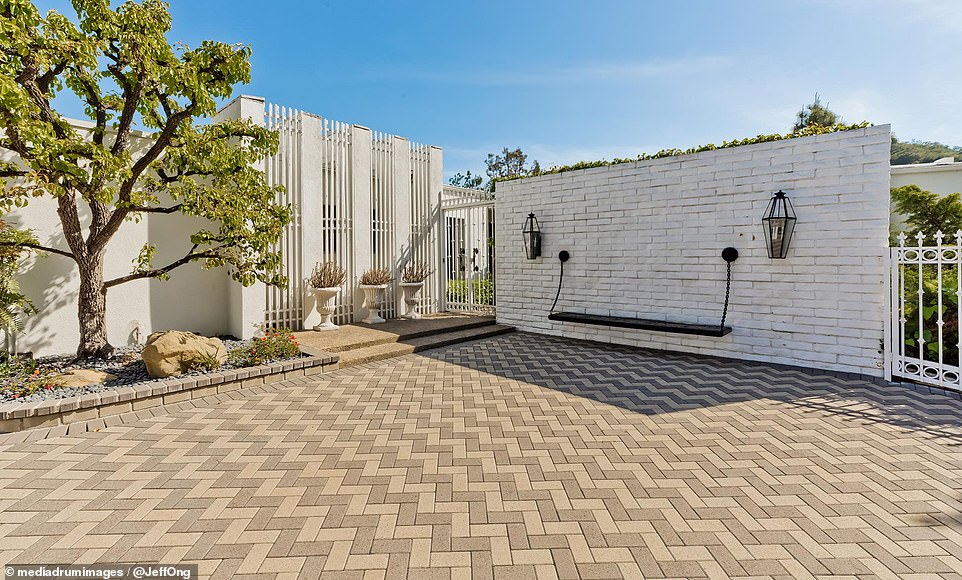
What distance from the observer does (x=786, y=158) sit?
5.25m

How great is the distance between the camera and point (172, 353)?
434 cm

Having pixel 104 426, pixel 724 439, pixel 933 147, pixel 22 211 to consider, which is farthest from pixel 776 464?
pixel 933 147

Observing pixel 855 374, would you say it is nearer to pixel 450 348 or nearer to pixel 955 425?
pixel 955 425

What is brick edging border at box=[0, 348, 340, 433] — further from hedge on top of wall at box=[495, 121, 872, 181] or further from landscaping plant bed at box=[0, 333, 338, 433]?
hedge on top of wall at box=[495, 121, 872, 181]

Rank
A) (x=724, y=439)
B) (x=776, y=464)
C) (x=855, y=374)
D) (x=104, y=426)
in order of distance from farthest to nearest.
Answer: (x=855, y=374)
(x=104, y=426)
(x=724, y=439)
(x=776, y=464)

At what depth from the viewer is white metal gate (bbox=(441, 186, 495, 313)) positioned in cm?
933

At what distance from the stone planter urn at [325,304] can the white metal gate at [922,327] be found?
7134 mm

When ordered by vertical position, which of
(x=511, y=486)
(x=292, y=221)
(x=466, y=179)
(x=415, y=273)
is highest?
(x=466, y=179)

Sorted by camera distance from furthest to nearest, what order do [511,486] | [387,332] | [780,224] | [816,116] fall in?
1. [816,116]
2. [387,332]
3. [780,224]
4. [511,486]

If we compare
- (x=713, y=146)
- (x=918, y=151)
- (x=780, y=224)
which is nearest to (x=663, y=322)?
(x=780, y=224)

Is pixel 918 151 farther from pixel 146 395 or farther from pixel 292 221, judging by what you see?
pixel 146 395

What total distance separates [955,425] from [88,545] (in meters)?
5.77

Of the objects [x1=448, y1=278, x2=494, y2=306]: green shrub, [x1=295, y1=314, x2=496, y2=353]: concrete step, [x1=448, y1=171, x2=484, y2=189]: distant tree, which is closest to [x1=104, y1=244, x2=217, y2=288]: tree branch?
[x1=295, y1=314, x2=496, y2=353]: concrete step

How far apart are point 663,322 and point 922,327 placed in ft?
8.52
